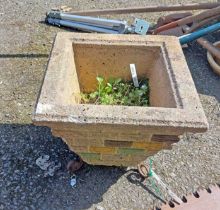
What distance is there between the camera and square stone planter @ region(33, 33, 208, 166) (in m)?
1.74

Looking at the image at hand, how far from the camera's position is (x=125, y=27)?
3.80 metres

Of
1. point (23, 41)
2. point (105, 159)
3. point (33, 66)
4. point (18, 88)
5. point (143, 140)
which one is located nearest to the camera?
point (143, 140)

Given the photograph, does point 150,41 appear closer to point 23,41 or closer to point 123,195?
point 123,195

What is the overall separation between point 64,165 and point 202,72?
1886 mm

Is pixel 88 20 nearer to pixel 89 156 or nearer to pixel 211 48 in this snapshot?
pixel 211 48

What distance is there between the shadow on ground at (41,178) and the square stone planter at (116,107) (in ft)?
0.68

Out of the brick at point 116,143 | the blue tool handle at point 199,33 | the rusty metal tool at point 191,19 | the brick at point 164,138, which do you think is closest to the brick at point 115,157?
the brick at point 116,143

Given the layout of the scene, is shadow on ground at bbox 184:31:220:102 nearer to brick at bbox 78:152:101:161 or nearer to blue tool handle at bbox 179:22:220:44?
blue tool handle at bbox 179:22:220:44

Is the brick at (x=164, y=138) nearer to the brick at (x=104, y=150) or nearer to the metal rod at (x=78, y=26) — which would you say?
the brick at (x=104, y=150)

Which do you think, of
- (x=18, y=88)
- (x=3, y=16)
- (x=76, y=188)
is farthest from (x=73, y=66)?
(x=3, y=16)

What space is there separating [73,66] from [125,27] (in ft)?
5.64

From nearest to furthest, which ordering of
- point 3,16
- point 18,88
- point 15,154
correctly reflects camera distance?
1. point 15,154
2. point 18,88
3. point 3,16

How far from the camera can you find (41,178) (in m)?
2.41

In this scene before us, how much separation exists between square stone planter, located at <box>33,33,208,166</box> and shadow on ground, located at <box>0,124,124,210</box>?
207 mm
